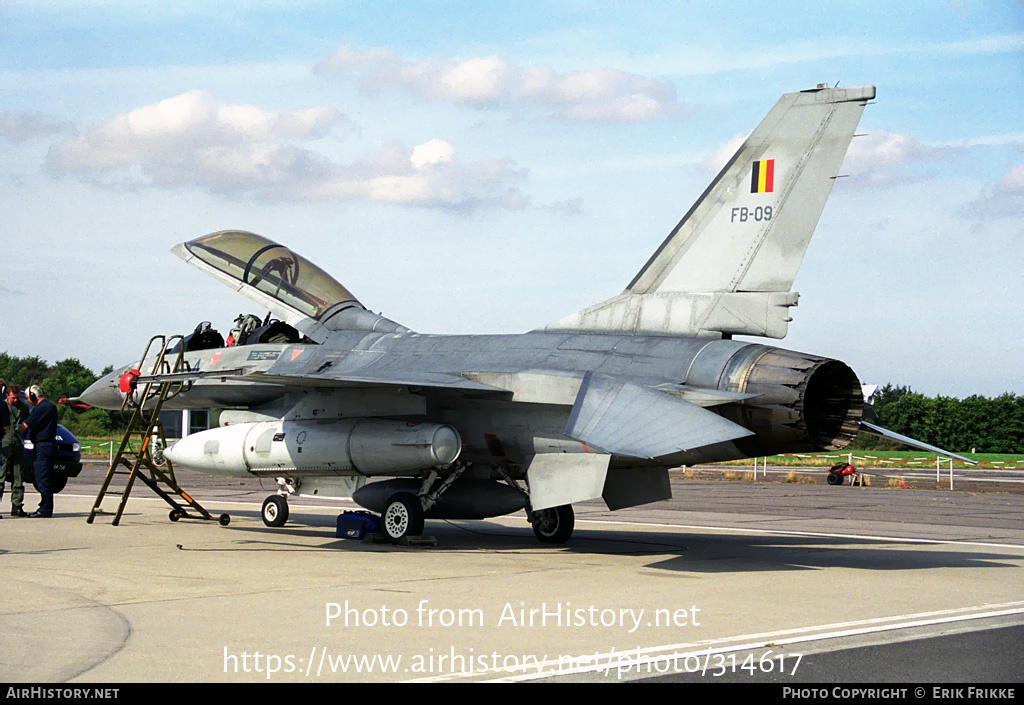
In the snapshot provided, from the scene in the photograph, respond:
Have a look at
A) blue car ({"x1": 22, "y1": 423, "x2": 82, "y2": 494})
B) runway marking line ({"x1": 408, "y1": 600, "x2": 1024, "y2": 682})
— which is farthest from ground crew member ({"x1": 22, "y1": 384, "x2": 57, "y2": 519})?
runway marking line ({"x1": 408, "y1": 600, "x2": 1024, "y2": 682})

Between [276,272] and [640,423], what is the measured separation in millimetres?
6975

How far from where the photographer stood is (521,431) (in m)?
11.6

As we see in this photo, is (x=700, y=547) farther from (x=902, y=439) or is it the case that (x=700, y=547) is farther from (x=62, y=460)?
(x=62, y=460)

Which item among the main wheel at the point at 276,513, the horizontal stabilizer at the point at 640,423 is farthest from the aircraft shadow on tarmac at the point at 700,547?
the horizontal stabilizer at the point at 640,423

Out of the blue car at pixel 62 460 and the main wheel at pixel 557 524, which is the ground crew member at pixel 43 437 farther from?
the main wheel at pixel 557 524

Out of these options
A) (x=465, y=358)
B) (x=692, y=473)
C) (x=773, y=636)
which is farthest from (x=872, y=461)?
(x=773, y=636)

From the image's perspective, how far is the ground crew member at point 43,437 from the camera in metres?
14.9

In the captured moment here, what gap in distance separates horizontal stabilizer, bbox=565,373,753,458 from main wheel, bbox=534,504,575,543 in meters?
3.14

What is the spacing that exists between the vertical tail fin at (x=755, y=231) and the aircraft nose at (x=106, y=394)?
7893 millimetres

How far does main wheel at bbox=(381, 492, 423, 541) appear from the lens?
12.2m

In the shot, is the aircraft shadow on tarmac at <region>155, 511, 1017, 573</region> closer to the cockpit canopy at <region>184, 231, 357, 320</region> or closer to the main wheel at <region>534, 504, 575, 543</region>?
the main wheel at <region>534, 504, 575, 543</region>

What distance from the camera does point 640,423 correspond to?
945 cm

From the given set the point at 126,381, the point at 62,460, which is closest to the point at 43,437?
the point at 126,381

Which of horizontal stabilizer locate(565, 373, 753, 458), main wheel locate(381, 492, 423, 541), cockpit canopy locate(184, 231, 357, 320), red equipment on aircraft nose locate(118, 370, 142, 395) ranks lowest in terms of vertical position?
main wheel locate(381, 492, 423, 541)
